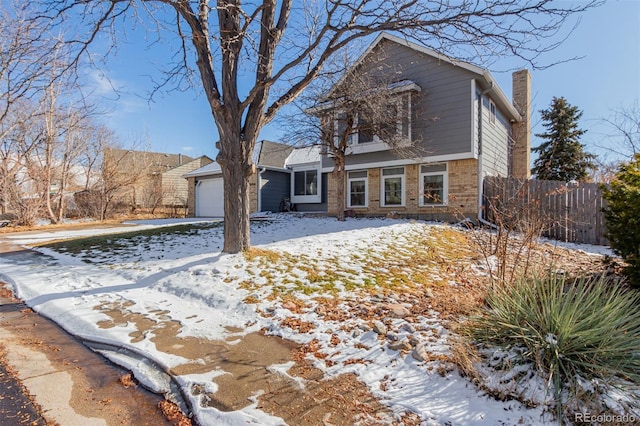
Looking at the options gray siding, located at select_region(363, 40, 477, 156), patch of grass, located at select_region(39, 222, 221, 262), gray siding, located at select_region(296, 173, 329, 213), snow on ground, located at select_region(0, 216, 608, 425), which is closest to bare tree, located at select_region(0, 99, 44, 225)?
patch of grass, located at select_region(39, 222, 221, 262)

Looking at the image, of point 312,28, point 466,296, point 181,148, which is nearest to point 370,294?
Answer: point 466,296

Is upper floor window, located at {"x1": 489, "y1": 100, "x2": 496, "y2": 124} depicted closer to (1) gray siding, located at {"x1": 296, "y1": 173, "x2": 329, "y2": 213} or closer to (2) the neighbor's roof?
(1) gray siding, located at {"x1": 296, "y1": 173, "x2": 329, "y2": 213}

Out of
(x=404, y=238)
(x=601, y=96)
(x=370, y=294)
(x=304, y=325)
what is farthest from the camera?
A: (x=601, y=96)

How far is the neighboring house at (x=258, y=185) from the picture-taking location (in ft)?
59.1

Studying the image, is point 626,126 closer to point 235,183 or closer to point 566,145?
point 566,145

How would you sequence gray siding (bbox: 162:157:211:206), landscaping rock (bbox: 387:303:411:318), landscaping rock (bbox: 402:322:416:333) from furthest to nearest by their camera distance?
gray siding (bbox: 162:157:211:206), landscaping rock (bbox: 387:303:411:318), landscaping rock (bbox: 402:322:416:333)

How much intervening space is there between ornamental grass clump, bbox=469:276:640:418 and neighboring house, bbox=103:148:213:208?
80.4 feet

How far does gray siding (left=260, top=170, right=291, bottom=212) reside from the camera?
18.1 meters

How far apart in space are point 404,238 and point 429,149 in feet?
17.6

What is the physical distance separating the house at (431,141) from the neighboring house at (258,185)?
144 inches

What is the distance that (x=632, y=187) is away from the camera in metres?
4.23

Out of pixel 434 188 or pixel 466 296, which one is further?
pixel 434 188

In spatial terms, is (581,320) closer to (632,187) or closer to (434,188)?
(632,187)
